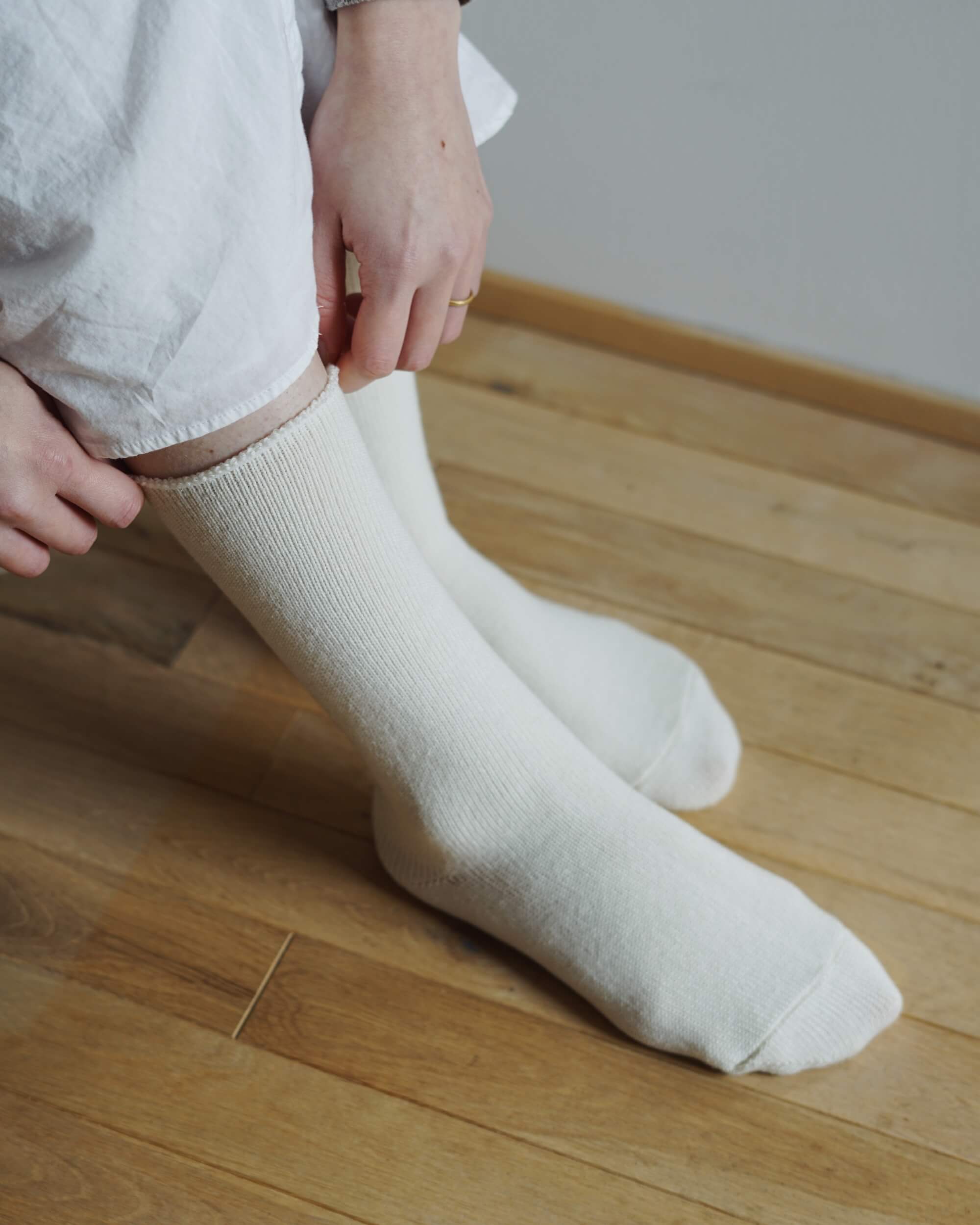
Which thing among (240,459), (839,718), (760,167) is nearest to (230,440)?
(240,459)

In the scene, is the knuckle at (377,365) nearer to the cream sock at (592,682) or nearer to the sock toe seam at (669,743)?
the cream sock at (592,682)

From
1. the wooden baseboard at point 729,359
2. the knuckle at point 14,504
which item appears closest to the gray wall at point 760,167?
the wooden baseboard at point 729,359

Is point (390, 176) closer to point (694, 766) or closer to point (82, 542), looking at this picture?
point (82, 542)

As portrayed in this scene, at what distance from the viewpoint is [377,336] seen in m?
0.55

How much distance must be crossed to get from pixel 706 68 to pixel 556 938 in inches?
29.3

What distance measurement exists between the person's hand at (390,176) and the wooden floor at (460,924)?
38 cm

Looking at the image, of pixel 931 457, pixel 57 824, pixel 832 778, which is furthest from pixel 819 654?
pixel 57 824

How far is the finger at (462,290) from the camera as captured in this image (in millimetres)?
583

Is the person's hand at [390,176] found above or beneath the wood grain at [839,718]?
above

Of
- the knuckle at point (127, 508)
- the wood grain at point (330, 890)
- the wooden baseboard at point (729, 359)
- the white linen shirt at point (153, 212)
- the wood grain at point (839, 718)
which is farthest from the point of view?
the wooden baseboard at point (729, 359)

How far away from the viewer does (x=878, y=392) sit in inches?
45.3

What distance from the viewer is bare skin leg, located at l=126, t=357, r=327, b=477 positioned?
1.64 ft

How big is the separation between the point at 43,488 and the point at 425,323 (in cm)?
20

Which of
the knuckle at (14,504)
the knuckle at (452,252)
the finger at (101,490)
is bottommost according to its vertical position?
the knuckle at (452,252)
